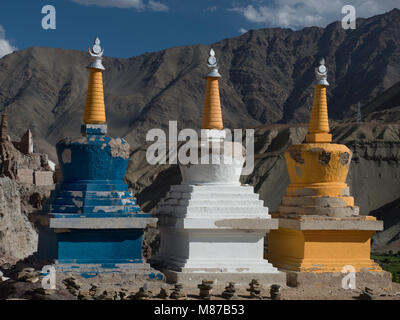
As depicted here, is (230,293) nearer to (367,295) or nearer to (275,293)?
(275,293)

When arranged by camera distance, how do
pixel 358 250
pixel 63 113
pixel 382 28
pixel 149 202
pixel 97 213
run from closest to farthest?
pixel 97 213
pixel 358 250
pixel 149 202
pixel 63 113
pixel 382 28

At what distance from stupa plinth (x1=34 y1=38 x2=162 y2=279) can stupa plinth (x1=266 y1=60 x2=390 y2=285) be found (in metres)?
4.71

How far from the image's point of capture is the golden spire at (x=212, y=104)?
19266 mm

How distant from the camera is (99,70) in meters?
18.2

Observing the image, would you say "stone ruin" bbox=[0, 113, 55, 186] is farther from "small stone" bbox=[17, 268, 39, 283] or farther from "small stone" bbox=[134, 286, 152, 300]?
"small stone" bbox=[134, 286, 152, 300]

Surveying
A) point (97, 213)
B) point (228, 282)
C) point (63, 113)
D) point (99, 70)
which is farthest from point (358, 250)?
point (63, 113)

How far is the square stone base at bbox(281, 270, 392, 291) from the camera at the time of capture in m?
18.7

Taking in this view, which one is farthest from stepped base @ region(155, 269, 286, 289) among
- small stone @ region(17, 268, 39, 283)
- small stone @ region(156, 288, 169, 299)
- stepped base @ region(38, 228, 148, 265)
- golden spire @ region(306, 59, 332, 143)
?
golden spire @ region(306, 59, 332, 143)

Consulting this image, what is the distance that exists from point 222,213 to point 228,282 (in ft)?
5.96

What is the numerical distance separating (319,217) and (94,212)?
21.5 ft

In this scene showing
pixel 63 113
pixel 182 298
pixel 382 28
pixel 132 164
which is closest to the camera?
pixel 182 298

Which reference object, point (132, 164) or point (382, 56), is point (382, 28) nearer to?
point (382, 56)

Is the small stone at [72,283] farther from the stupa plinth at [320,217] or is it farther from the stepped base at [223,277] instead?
the stupa plinth at [320,217]

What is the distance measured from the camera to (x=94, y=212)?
16766 mm
